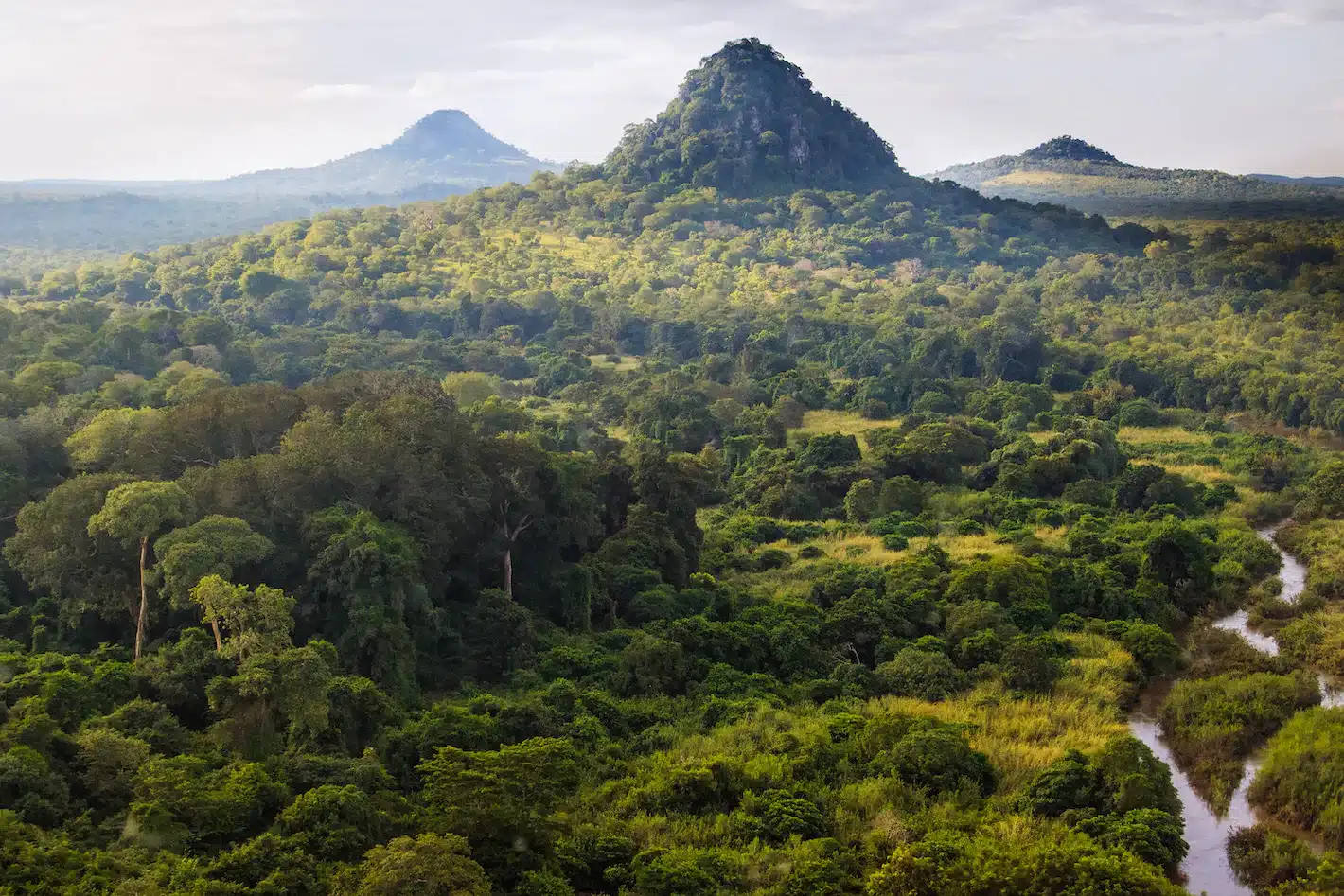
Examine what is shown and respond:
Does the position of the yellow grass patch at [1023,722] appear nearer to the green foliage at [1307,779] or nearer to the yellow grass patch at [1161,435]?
the green foliage at [1307,779]

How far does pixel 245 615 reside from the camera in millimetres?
16984

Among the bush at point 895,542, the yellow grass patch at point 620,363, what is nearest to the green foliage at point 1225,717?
the bush at point 895,542

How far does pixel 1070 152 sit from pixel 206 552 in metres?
178

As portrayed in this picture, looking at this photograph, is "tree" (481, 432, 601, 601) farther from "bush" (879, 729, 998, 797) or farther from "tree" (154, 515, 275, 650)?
"bush" (879, 729, 998, 797)

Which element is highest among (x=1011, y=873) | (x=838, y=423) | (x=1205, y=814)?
(x=1011, y=873)

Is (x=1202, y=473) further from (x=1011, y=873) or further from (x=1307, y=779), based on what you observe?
(x=1011, y=873)

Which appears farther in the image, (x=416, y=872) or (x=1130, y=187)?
(x=1130, y=187)

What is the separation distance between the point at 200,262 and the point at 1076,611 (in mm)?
Result: 77819

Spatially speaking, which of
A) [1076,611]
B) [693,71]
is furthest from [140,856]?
[693,71]

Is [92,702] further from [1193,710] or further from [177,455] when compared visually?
[1193,710]

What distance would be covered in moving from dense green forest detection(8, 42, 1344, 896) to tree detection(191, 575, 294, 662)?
93mm

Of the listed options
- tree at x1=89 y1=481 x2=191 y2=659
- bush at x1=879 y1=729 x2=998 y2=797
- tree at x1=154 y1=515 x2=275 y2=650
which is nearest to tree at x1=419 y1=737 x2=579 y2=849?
tree at x1=154 y1=515 x2=275 y2=650

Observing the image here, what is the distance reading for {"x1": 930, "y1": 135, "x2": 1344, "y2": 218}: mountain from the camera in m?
112

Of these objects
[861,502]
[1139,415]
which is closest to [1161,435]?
[1139,415]
